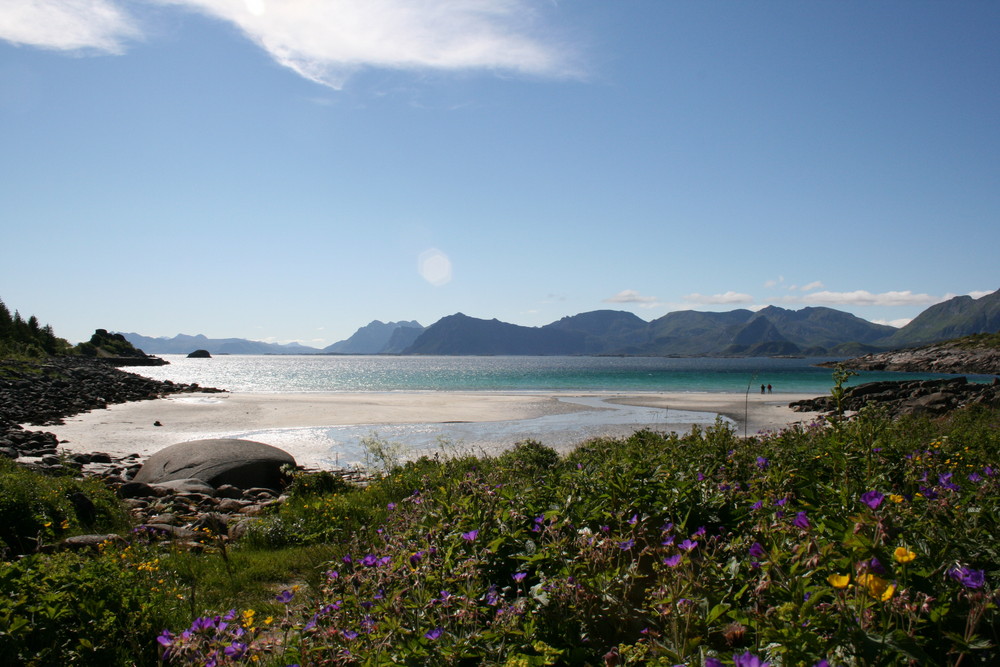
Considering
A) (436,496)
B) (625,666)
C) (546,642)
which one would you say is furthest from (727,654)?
(436,496)

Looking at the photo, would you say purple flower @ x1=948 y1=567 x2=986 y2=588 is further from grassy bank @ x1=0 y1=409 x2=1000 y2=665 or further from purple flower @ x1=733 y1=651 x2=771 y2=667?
purple flower @ x1=733 y1=651 x2=771 y2=667

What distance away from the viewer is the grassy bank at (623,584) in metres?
2.23

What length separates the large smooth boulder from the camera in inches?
537

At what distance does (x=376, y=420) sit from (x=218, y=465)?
16187 millimetres

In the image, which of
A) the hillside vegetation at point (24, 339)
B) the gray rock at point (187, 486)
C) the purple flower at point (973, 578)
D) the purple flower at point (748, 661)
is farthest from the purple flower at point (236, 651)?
the hillside vegetation at point (24, 339)

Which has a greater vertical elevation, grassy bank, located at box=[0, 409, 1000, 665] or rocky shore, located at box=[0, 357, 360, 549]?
grassy bank, located at box=[0, 409, 1000, 665]

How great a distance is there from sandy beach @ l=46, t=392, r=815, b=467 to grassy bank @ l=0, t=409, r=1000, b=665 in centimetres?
1171

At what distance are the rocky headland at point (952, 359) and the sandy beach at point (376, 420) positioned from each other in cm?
6920

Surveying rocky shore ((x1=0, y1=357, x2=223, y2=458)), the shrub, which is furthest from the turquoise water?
the shrub

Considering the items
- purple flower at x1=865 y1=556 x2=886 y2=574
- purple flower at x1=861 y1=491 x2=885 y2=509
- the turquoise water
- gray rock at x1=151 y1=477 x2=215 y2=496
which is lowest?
the turquoise water

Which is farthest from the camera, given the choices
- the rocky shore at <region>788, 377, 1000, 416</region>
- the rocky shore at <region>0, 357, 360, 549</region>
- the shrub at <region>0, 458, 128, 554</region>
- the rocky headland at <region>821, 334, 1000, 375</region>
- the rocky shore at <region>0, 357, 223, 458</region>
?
the rocky headland at <region>821, 334, 1000, 375</region>

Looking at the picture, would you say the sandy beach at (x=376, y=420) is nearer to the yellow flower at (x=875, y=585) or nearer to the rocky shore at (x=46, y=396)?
the rocky shore at (x=46, y=396)

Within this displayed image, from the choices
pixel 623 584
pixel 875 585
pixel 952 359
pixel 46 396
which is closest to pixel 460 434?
pixel 623 584

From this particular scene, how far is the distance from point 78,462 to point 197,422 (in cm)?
1313
